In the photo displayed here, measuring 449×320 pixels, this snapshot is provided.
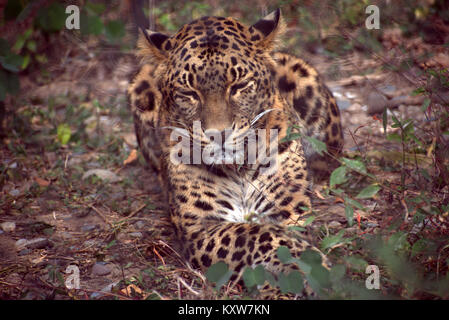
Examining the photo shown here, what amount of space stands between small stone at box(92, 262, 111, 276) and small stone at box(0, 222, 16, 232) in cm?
127

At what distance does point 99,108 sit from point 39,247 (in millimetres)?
3274

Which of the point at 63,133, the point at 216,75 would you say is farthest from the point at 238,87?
the point at 63,133

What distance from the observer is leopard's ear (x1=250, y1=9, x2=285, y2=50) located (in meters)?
4.97

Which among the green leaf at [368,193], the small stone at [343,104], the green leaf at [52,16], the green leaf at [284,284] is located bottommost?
the green leaf at [284,284]

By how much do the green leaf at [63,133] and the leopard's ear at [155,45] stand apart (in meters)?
2.33

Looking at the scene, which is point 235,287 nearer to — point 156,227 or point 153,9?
point 156,227

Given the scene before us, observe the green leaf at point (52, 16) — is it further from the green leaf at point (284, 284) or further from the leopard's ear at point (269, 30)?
the green leaf at point (284, 284)

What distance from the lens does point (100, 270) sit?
4555 millimetres

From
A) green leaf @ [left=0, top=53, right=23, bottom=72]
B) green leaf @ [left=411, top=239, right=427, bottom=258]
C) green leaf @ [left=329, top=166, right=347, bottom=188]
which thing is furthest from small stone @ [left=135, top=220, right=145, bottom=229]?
green leaf @ [left=411, top=239, right=427, bottom=258]

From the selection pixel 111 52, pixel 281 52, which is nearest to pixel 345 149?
→ pixel 281 52

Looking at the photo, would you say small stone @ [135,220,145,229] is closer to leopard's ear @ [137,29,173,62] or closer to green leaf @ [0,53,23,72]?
leopard's ear @ [137,29,173,62]

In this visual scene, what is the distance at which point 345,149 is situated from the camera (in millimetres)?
6445

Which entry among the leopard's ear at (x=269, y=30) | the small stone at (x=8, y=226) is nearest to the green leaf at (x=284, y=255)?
the leopard's ear at (x=269, y=30)

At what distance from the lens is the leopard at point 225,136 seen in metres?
4.45
